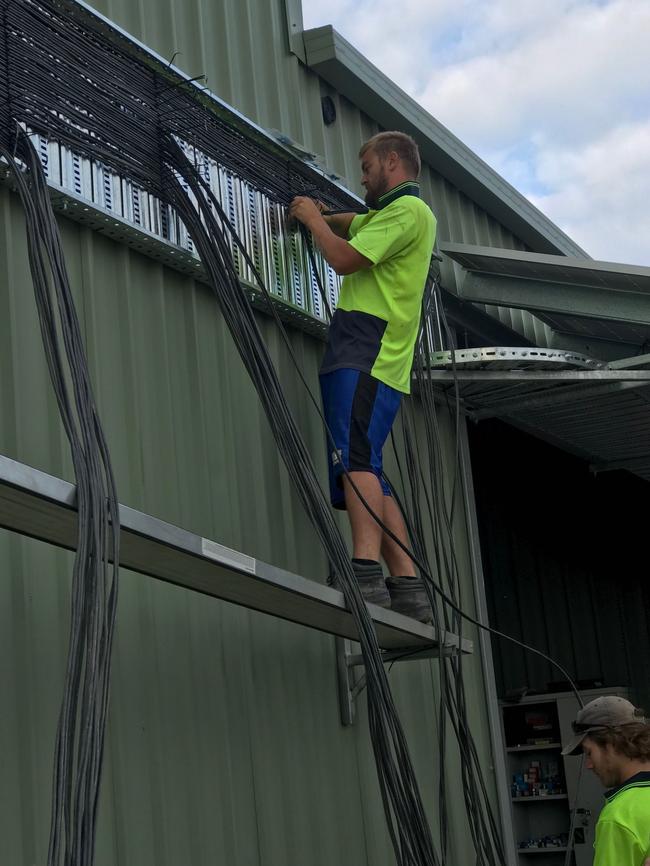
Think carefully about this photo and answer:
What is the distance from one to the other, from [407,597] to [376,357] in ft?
2.93

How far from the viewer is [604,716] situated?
3.51 meters

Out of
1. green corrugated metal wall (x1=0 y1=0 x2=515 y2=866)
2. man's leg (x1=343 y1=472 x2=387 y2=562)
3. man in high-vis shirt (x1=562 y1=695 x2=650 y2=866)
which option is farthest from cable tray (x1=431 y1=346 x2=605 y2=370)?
man in high-vis shirt (x1=562 y1=695 x2=650 y2=866)

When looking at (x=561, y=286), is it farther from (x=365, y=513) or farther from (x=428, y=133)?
(x=365, y=513)

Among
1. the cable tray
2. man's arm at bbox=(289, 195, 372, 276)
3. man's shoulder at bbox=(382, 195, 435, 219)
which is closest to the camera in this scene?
man's arm at bbox=(289, 195, 372, 276)

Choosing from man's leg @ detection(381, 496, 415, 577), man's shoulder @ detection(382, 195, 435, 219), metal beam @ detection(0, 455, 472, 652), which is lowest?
metal beam @ detection(0, 455, 472, 652)

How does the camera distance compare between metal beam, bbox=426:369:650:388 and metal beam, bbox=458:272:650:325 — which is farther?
metal beam, bbox=458:272:650:325

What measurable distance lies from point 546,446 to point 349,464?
21.1 feet

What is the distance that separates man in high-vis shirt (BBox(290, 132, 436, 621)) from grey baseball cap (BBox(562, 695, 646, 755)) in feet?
2.65

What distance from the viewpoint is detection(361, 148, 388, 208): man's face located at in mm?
4746

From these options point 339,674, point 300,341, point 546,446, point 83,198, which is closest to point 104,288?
point 83,198

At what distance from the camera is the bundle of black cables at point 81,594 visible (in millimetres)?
2400

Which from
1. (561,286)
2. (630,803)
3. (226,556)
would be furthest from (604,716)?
(561,286)

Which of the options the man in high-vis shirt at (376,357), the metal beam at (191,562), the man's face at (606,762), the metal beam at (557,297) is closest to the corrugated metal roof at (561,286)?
the metal beam at (557,297)

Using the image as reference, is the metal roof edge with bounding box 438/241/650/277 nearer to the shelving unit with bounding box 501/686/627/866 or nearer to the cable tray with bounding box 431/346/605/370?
the cable tray with bounding box 431/346/605/370
